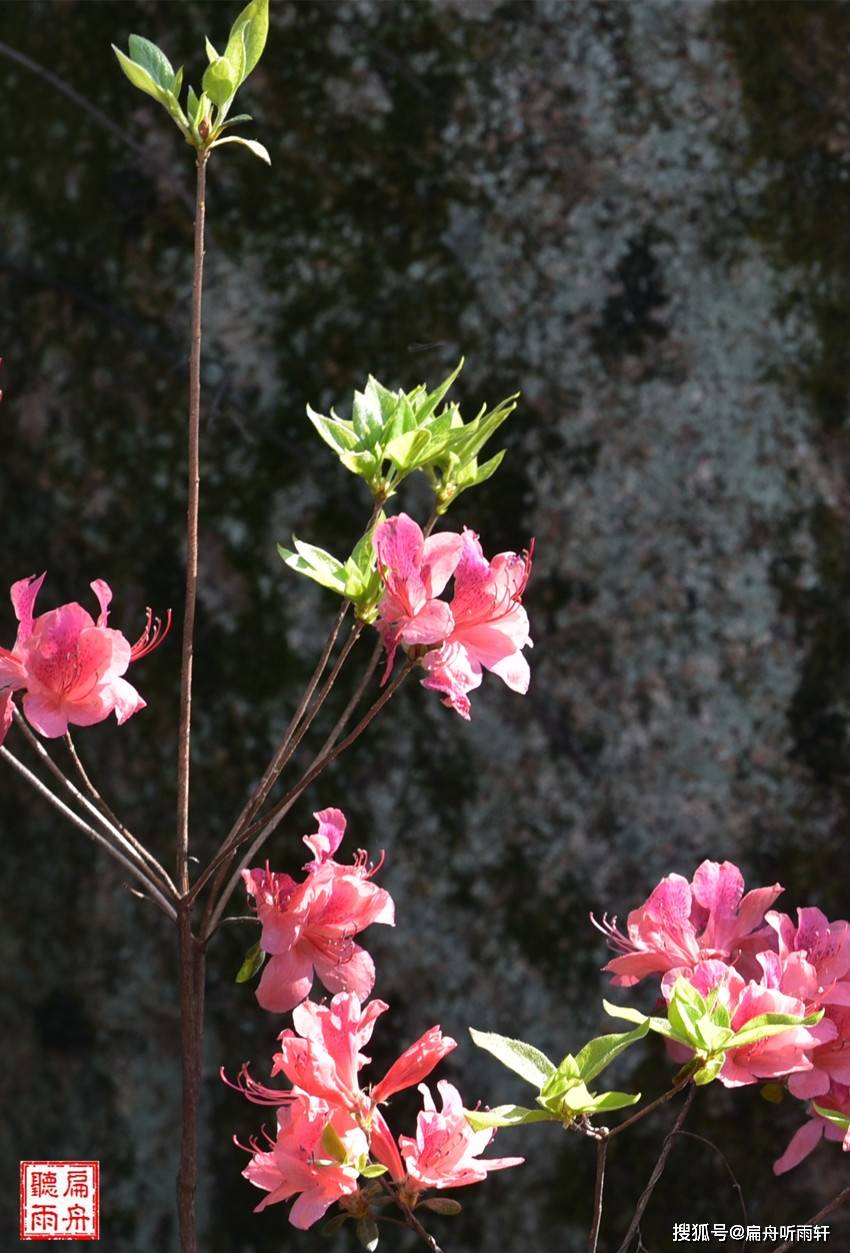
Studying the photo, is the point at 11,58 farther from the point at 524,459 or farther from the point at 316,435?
the point at 524,459

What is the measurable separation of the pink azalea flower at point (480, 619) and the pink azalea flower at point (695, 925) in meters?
0.18

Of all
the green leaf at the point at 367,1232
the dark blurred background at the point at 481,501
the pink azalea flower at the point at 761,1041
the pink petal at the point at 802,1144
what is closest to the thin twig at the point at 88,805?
the green leaf at the point at 367,1232

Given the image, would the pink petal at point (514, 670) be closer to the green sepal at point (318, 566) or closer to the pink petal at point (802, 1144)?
the green sepal at point (318, 566)

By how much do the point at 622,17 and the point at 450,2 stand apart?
24 centimetres

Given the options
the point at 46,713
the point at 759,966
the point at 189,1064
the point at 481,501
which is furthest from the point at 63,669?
the point at 481,501

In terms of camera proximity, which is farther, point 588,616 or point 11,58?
point 11,58

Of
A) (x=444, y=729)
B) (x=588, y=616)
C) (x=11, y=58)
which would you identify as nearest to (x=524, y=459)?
(x=588, y=616)

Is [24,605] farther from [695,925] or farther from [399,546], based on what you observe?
[695,925]

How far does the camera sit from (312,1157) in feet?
2.61

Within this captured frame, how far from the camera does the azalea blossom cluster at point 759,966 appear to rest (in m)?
0.80

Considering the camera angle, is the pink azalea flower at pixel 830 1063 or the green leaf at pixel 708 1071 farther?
the pink azalea flower at pixel 830 1063

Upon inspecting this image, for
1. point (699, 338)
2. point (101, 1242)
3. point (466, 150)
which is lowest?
point (101, 1242)

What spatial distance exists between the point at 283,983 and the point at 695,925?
0.28 meters

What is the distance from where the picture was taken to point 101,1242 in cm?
191
